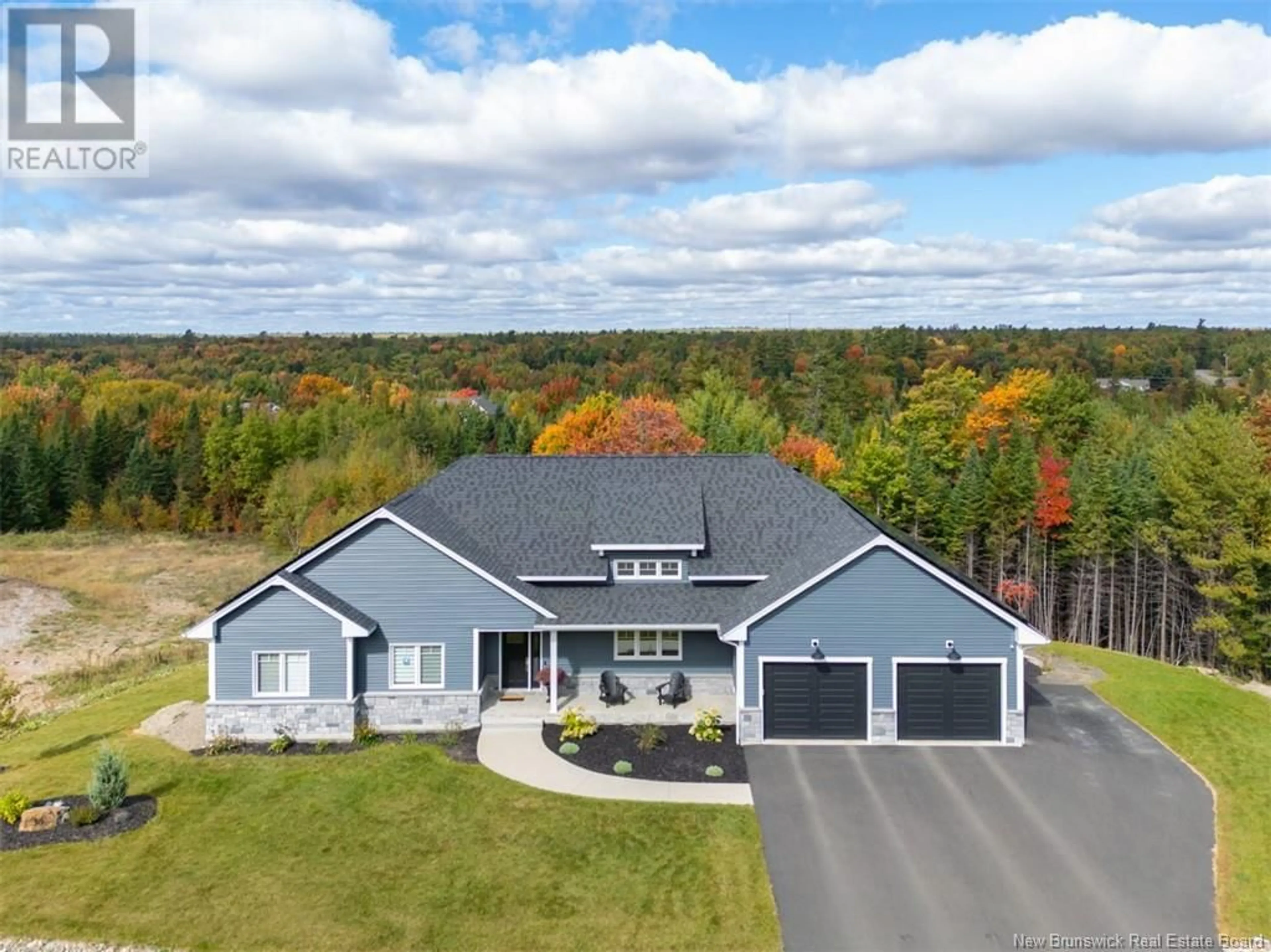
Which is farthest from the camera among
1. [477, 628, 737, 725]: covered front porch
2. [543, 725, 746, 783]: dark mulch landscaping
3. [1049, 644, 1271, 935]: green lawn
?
[477, 628, 737, 725]: covered front porch

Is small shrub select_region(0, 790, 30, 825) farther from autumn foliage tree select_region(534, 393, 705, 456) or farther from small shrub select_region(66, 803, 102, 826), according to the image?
autumn foliage tree select_region(534, 393, 705, 456)

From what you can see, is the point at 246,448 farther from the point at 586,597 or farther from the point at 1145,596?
the point at 1145,596

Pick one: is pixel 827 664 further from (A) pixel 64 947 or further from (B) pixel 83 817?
(B) pixel 83 817

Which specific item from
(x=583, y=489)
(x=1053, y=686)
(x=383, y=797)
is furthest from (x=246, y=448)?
(x=1053, y=686)

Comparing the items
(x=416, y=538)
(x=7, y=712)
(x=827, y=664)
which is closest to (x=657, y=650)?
(x=827, y=664)

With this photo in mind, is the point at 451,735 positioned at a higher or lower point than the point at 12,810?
lower

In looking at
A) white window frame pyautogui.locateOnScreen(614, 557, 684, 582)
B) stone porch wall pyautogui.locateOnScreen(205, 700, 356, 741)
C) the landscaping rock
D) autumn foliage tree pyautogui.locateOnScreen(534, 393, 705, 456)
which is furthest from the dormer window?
autumn foliage tree pyautogui.locateOnScreen(534, 393, 705, 456)
